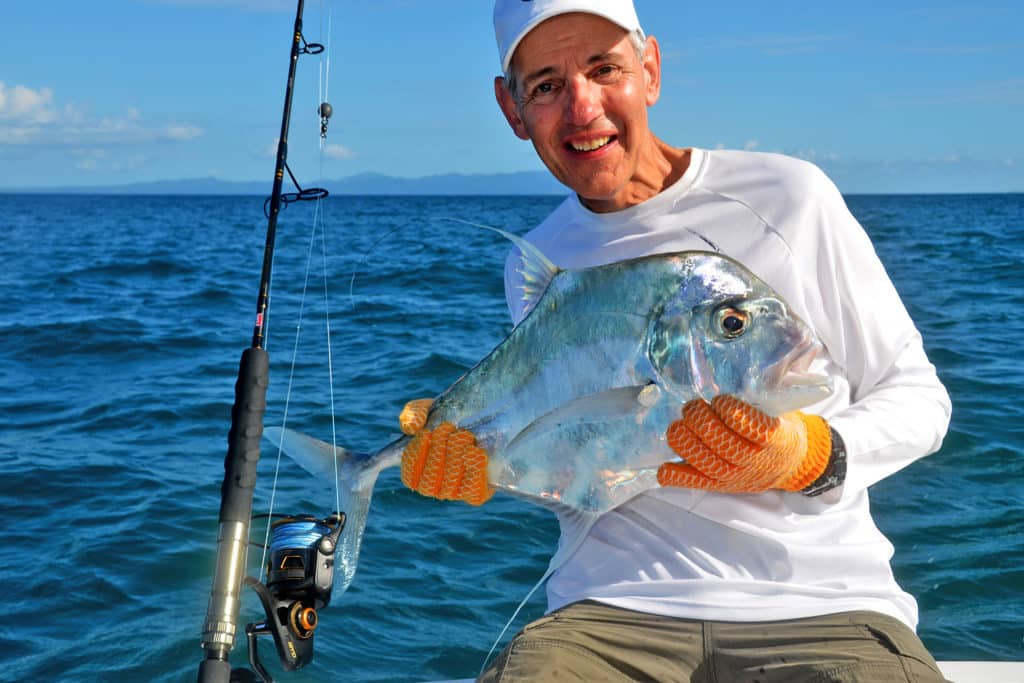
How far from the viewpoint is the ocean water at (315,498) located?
17.6 ft

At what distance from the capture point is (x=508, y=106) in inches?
117

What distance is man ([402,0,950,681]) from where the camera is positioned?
2.29 m

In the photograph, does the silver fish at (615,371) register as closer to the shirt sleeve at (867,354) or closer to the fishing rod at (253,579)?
the fishing rod at (253,579)

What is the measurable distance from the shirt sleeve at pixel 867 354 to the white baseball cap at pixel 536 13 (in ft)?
2.21

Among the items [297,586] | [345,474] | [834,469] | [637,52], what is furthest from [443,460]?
[637,52]

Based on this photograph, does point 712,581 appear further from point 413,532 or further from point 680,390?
point 413,532

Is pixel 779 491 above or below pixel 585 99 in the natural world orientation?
below

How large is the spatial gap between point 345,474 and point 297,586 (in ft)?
1.14

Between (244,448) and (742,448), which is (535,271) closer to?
(742,448)

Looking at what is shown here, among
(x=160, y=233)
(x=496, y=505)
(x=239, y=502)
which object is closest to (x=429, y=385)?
(x=496, y=505)

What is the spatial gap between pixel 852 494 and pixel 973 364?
9908mm

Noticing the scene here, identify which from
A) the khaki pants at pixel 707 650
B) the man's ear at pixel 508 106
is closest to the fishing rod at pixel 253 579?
the khaki pants at pixel 707 650

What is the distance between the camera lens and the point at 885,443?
7.53 feet

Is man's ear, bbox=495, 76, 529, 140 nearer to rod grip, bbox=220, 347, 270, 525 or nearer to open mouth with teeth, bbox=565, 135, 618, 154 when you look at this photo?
open mouth with teeth, bbox=565, 135, 618, 154
